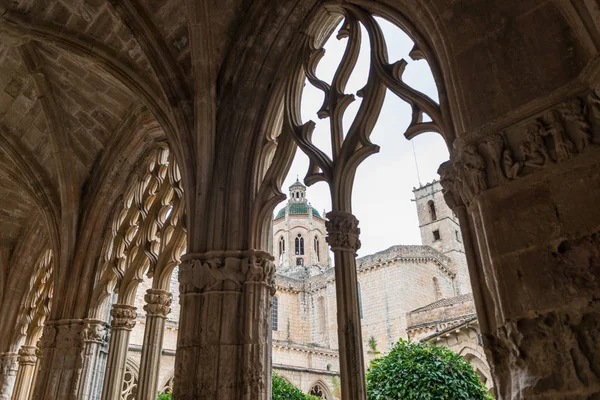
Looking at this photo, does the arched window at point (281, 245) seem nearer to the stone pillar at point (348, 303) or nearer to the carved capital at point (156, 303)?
the carved capital at point (156, 303)

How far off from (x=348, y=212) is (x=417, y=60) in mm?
1387

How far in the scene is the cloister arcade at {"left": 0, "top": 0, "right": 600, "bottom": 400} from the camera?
7.48 ft

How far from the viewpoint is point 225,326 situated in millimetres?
4355

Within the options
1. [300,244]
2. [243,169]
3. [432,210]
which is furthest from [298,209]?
[243,169]

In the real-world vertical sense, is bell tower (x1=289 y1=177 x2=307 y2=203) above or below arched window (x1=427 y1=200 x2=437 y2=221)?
above

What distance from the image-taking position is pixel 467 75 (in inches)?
111

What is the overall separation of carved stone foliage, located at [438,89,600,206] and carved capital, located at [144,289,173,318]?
14.5 ft

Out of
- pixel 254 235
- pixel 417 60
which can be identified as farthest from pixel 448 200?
pixel 254 235

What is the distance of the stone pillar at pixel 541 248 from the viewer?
6.84ft

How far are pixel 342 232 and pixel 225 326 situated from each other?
1334mm

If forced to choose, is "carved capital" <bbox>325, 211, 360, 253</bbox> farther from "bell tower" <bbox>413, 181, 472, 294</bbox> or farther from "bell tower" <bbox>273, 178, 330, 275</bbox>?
"bell tower" <bbox>273, 178, 330, 275</bbox>

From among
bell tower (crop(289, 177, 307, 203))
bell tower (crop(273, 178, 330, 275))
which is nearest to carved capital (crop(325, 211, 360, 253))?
bell tower (crop(273, 178, 330, 275))

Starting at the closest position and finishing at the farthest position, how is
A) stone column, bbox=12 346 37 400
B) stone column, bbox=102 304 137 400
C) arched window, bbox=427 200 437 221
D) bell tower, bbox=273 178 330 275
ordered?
stone column, bbox=102 304 137 400 < stone column, bbox=12 346 37 400 < arched window, bbox=427 200 437 221 < bell tower, bbox=273 178 330 275

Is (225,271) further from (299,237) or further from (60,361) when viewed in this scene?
(299,237)
